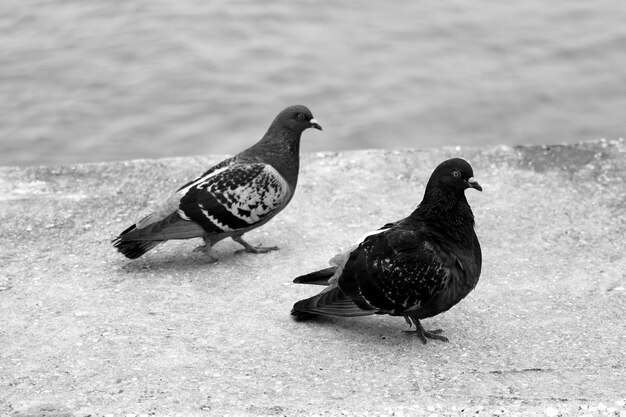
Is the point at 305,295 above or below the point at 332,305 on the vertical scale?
below

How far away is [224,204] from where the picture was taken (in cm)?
716

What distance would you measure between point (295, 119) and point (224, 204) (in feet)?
3.23

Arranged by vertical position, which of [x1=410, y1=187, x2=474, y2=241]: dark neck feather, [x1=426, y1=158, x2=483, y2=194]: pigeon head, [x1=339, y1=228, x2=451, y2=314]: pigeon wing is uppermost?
[x1=426, y1=158, x2=483, y2=194]: pigeon head

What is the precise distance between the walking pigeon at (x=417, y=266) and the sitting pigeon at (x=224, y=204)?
3.78 ft

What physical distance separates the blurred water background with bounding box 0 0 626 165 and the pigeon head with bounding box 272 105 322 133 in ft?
15.6

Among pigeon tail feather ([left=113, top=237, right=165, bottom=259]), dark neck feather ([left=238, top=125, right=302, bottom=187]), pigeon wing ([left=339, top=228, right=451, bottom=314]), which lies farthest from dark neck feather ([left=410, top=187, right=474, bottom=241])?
pigeon tail feather ([left=113, top=237, right=165, bottom=259])

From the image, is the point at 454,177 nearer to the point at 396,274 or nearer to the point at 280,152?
the point at 396,274

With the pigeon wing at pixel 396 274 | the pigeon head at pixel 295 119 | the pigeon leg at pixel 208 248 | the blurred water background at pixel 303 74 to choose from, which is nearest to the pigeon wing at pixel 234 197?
the pigeon leg at pixel 208 248

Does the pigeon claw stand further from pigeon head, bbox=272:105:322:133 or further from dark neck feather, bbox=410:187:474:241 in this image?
dark neck feather, bbox=410:187:474:241

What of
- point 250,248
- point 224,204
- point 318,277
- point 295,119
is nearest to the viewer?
point 318,277

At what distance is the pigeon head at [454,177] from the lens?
6164 millimetres

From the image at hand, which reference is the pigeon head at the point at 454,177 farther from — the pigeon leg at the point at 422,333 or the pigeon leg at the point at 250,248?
the pigeon leg at the point at 250,248

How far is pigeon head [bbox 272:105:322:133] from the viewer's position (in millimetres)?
7699

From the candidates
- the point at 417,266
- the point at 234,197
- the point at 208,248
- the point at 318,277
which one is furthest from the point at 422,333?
the point at 208,248
